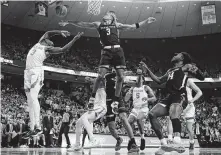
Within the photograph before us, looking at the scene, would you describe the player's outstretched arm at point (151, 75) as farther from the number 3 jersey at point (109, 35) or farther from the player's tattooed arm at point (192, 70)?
the number 3 jersey at point (109, 35)

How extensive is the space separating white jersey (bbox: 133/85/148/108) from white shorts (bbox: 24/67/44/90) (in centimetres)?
346

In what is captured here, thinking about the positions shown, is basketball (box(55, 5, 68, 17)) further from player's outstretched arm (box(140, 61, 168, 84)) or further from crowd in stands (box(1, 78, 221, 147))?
player's outstretched arm (box(140, 61, 168, 84))

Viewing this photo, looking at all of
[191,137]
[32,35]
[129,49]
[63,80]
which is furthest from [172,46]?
[191,137]

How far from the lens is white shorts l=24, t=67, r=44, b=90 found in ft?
20.5

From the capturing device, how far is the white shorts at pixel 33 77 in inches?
245

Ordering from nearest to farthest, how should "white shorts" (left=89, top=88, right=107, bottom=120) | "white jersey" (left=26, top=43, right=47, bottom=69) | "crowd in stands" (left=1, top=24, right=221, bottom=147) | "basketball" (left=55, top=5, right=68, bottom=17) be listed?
"white shorts" (left=89, top=88, right=107, bottom=120)
"white jersey" (left=26, top=43, right=47, bottom=69)
"basketball" (left=55, top=5, right=68, bottom=17)
"crowd in stands" (left=1, top=24, right=221, bottom=147)

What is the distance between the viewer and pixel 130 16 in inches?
1128

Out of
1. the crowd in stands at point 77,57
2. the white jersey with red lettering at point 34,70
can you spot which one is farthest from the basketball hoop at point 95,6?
the white jersey with red lettering at point 34,70

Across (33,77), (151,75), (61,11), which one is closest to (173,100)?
(151,75)

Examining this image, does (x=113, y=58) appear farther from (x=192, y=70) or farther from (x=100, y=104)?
(x=192, y=70)

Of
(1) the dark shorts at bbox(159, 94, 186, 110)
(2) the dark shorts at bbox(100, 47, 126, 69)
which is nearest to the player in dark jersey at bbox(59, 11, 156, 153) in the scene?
(2) the dark shorts at bbox(100, 47, 126, 69)

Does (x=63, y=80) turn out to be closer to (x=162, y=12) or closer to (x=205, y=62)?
(x=162, y=12)

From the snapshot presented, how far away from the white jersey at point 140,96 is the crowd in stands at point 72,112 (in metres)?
4.42

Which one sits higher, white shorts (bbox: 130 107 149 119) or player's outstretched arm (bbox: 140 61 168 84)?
player's outstretched arm (bbox: 140 61 168 84)
